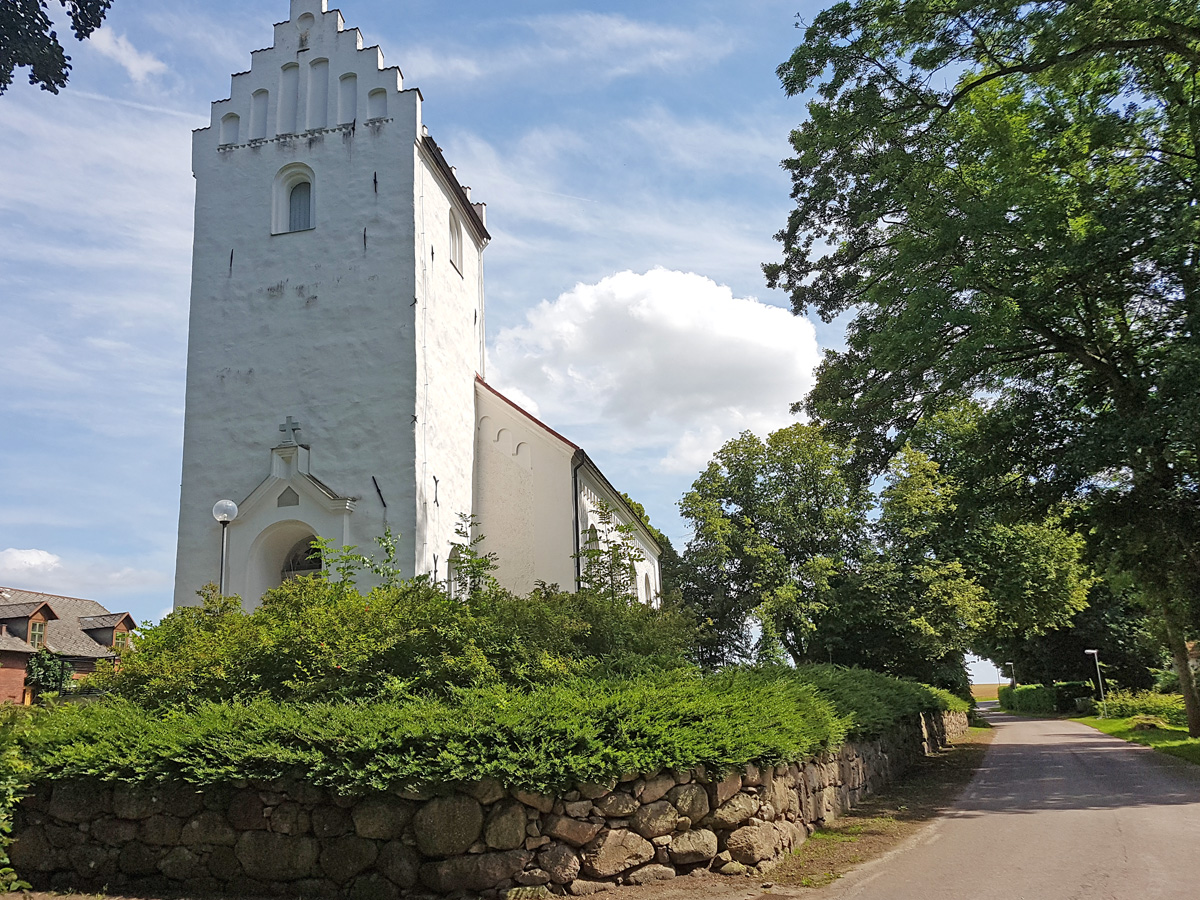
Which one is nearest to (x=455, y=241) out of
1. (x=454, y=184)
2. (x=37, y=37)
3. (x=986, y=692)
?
(x=454, y=184)

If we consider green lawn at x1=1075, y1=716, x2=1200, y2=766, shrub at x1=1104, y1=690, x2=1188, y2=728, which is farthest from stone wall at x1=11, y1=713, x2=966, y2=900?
shrub at x1=1104, y1=690, x2=1188, y2=728

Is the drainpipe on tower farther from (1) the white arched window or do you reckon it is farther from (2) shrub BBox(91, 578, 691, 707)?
(1) the white arched window

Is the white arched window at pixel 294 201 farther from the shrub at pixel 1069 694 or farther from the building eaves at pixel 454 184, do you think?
the shrub at pixel 1069 694

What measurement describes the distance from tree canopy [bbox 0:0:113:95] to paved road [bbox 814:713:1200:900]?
41.3 feet

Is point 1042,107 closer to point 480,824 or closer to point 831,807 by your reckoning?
point 831,807

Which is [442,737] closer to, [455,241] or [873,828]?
[873,828]

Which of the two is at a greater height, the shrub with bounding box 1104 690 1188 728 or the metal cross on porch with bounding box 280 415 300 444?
the metal cross on porch with bounding box 280 415 300 444

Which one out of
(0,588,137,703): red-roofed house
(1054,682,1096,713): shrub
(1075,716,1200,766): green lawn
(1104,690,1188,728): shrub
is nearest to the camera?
(1075,716,1200,766): green lawn

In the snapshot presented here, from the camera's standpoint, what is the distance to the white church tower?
1523 centimetres

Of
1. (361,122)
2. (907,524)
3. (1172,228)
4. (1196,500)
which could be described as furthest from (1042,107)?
(907,524)

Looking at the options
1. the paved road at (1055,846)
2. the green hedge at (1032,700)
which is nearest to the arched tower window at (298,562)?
the paved road at (1055,846)

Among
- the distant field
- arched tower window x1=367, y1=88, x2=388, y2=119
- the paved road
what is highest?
arched tower window x1=367, y1=88, x2=388, y2=119

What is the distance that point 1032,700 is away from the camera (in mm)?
52281

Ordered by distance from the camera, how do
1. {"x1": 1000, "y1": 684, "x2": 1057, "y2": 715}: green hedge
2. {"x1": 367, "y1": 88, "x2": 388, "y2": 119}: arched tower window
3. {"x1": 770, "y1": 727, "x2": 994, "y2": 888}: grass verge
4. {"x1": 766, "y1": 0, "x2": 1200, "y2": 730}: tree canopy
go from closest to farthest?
1. {"x1": 770, "y1": 727, "x2": 994, "y2": 888}: grass verge
2. {"x1": 766, "y1": 0, "x2": 1200, "y2": 730}: tree canopy
3. {"x1": 367, "y1": 88, "x2": 388, "y2": 119}: arched tower window
4. {"x1": 1000, "y1": 684, "x2": 1057, "y2": 715}: green hedge
